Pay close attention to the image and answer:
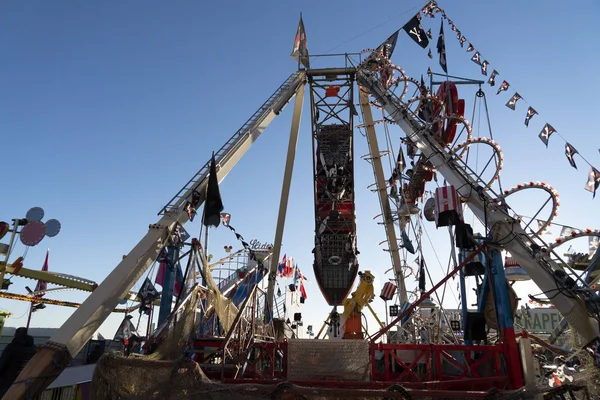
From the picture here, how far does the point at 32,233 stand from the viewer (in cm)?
1756

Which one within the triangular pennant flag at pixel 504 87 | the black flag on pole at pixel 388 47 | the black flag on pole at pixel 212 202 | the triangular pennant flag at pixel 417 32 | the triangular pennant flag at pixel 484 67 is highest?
the black flag on pole at pixel 388 47

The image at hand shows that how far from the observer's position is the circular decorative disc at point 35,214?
58.5 feet

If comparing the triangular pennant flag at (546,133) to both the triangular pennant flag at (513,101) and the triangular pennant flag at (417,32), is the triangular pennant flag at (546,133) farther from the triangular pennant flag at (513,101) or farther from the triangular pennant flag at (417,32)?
the triangular pennant flag at (417,32)

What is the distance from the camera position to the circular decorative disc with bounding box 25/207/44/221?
17.8 metres

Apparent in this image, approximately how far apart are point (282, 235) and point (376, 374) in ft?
42.7

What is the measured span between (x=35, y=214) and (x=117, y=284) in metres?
8.99

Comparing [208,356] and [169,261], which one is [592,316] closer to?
[208,356]

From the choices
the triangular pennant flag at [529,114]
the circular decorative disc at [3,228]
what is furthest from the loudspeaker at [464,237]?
the circular decorative disc at [3,228]

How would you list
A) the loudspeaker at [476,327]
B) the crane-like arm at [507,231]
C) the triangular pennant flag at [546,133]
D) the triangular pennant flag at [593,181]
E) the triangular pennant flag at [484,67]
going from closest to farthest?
1. the crane-like arm at [507,231]
2. the loudspeaker at [476,327]
3. the triangular pennant flag at [593,181]
4. the triangular pennant flag at [546,133]
5. the triangular pennant flag at [484,67]

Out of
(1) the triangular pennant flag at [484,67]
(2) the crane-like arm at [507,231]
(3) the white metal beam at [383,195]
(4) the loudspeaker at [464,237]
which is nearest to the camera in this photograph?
(2) the crane-like arm at [507,231]

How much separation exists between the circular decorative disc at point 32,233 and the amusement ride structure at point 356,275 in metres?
2.80

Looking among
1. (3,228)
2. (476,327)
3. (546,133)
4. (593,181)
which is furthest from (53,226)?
(593,181)

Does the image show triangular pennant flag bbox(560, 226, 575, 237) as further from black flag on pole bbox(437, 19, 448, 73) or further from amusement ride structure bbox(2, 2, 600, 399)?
black flag on pole bbox(437, 19, 448, 73)

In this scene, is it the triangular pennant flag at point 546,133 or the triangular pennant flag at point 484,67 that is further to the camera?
the triangular pennant flag at point 484,67
